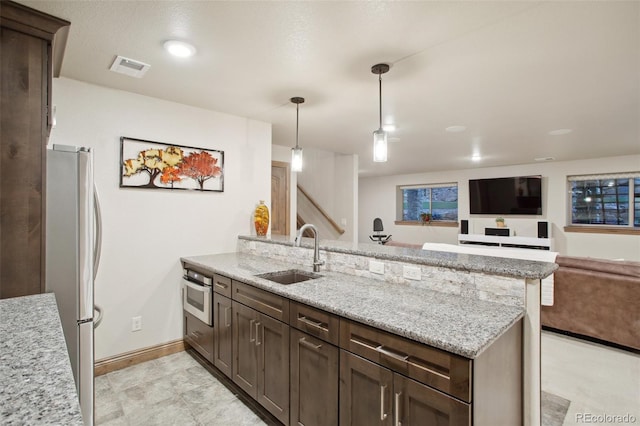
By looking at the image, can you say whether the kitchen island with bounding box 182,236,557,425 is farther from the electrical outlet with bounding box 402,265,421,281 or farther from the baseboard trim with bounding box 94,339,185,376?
the baseboard trim with bounding box 94,339,185,376

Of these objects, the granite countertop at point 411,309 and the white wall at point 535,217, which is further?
the white wall at point 535,217

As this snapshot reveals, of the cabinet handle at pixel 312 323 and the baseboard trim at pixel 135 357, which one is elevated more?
the cabinet handle at pixel 312 323

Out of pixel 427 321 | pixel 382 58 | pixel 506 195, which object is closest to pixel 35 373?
pixel 427 321

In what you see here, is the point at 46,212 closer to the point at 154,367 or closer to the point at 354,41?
the point at 154,367

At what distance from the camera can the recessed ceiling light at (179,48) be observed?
79.7 inches

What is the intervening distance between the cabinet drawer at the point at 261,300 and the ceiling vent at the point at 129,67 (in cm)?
171

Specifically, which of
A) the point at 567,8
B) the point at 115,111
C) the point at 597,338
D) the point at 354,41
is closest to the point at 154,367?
the point at 115,111

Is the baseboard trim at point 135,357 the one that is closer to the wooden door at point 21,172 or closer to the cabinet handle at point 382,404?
the wooden door at point 21,172

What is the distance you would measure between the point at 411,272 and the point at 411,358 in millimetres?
775

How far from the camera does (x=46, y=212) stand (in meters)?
1.67

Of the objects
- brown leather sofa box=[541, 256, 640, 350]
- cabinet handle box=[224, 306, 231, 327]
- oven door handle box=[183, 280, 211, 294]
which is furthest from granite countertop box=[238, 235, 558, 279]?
brown leather sofa box=[541, 256, 640, 350]

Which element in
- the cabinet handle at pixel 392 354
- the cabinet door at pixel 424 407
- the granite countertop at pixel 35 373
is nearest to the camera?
the granite countertop at pixel 35 373

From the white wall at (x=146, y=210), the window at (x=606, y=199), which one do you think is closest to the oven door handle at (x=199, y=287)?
the white wall at (x=146, y=210)

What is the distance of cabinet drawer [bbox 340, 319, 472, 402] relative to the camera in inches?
45.3
